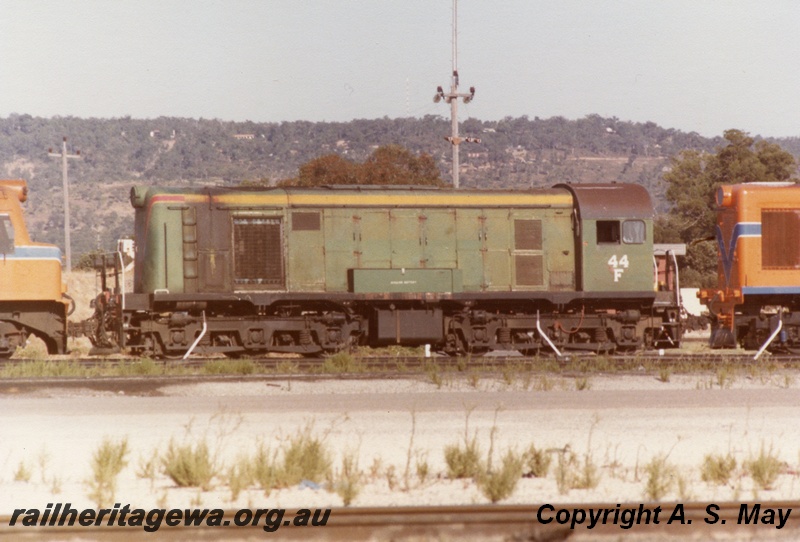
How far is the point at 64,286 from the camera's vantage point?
20188 mm

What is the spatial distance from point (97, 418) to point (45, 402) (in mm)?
1916

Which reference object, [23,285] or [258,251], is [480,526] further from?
[23,285]

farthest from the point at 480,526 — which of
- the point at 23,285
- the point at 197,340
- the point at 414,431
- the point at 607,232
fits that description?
the point at 23,285

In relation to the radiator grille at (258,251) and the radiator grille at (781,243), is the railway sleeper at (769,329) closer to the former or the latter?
the radiator grille at (781,243)

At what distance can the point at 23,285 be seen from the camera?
20.0 m

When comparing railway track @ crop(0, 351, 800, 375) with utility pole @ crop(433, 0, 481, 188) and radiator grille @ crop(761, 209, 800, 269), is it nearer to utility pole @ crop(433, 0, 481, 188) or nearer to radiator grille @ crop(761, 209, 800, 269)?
radiator grille @ crop(761, 209, 800, 269)

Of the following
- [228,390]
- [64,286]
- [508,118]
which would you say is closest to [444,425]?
[228,390]

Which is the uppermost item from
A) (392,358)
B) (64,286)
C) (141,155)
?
(141,155)

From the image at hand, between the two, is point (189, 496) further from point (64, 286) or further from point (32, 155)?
point (32, 155)

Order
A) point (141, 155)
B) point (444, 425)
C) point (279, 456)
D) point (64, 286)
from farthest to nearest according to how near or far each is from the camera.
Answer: point (141, 155), point (64, 286), point (444, 425), point (279, 456)

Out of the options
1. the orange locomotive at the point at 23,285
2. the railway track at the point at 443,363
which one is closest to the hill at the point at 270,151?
the orange locomotive at the point at 23,285

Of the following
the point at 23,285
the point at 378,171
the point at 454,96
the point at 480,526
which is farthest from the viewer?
the point at 378,171

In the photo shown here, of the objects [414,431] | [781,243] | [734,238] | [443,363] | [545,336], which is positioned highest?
[734,238]

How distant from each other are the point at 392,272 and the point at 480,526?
13.4 meters
